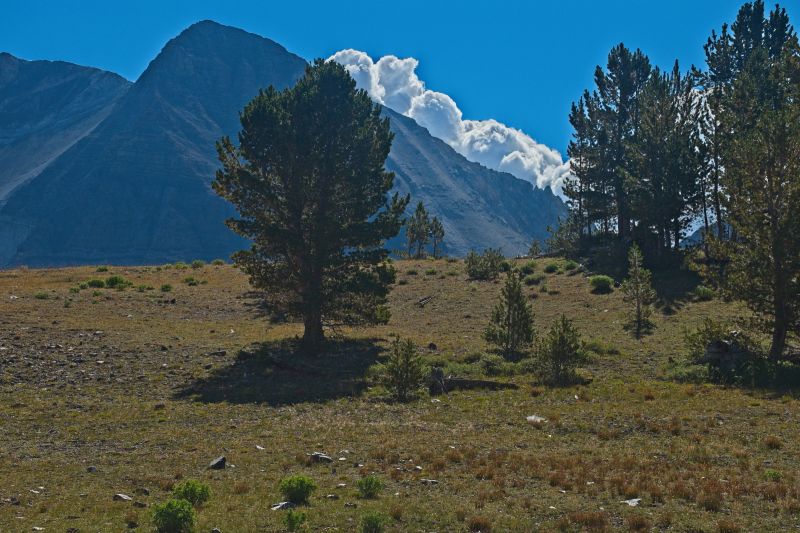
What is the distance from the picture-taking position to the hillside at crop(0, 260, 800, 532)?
13.2 metres

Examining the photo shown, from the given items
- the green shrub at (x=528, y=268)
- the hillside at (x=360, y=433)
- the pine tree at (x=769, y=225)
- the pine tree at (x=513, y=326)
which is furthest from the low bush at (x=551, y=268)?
the pine tree at (x=769, y=225)

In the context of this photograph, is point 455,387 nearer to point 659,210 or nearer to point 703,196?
point 659,210

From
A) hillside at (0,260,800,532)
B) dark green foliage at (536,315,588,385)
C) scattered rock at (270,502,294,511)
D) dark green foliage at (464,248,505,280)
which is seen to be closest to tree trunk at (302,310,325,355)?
hillside at (0,260,800,532)

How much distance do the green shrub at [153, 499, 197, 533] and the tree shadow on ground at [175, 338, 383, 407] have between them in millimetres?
13709

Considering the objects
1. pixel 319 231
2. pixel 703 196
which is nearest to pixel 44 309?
pixel 319 231

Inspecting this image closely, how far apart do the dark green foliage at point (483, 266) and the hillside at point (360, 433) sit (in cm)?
1796

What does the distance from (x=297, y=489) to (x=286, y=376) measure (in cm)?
1758

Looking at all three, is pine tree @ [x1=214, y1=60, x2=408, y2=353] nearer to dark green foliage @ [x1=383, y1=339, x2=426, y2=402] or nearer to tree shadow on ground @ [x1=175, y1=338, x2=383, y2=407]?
tree shadow on ground @ [x1=175, y1=338, x2=383, y2=407]

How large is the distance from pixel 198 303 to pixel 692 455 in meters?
38.8

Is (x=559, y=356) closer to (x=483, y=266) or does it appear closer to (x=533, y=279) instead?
(x=533, y=279)

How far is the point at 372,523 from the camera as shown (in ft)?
39.0

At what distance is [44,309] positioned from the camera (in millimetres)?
Result: 40969

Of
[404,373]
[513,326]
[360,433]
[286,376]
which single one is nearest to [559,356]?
[513,326]

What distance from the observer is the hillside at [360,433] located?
13.2 metres
